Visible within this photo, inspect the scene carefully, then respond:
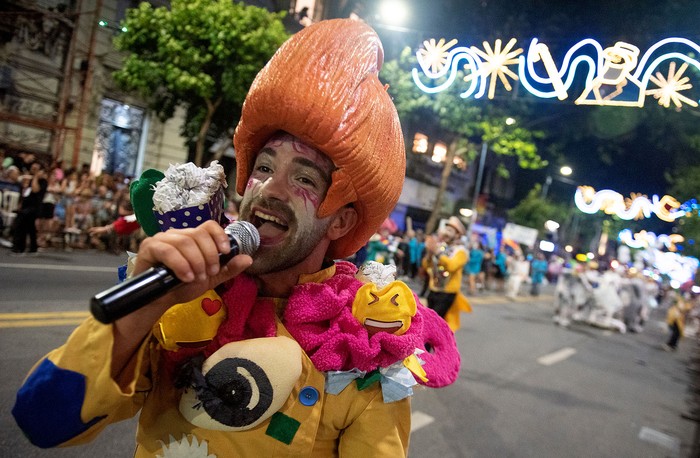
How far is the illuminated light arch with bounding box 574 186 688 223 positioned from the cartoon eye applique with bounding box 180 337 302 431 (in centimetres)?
1352

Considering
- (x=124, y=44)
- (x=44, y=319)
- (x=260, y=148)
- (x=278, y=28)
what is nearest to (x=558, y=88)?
(x=260, y=148)

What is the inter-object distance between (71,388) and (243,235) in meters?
0.49

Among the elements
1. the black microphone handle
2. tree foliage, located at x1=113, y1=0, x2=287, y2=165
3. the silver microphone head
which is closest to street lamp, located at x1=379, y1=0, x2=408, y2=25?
tree foliage, located at x1=113, y1=0, x2=287, y2=165

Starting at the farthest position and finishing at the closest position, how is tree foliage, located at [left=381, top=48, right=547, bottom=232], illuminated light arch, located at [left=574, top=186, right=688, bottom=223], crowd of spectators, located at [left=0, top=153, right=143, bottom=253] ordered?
1. tree foliage, located at [left=381, top=48, right=547, bottom=232]
2. illuminated light arch, located at [left=574, top=186, right=688, bottom=223]
3. crowd of spectators, located at [left=0, top=153, right=143, bottom=253]

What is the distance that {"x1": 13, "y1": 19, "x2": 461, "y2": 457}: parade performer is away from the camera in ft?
4.41

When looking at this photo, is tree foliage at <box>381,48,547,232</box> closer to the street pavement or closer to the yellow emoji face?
the street pavement

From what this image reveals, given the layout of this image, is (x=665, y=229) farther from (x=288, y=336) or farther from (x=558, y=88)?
(x=288, y=336)

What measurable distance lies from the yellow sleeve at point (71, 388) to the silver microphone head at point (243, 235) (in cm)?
33

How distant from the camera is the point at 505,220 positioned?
41594mm

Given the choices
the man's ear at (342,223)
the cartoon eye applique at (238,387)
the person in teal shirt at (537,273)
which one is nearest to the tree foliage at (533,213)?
the person in teal shirt at (537,273)

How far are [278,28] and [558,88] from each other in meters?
9.21

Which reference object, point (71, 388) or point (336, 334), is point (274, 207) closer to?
point (336, 334)

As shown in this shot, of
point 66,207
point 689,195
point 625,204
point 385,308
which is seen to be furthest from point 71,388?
point 689,195

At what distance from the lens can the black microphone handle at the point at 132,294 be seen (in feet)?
2.84
